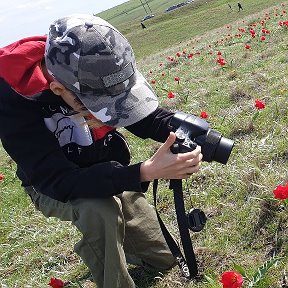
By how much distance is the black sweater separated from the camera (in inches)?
91.4

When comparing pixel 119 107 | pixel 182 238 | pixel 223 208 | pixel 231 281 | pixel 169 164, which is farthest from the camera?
pixel 223 208

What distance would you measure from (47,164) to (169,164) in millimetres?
661

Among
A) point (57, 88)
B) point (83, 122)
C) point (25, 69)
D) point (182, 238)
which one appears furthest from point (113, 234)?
point (25, 69)

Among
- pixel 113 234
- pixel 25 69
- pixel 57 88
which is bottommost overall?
pixel 113 234

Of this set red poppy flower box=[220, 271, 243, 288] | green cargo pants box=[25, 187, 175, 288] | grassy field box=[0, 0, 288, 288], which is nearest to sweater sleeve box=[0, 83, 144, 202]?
green cargo pants box=[25, 187, 175, 288]

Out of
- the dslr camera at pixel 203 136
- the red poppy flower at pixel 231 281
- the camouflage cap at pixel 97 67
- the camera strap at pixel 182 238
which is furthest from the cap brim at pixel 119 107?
the red poppy flower at pixel 231 281

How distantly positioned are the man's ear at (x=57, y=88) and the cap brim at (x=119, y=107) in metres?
0.10

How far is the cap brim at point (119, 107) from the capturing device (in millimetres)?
2258

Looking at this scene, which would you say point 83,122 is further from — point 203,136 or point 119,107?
point 203,136

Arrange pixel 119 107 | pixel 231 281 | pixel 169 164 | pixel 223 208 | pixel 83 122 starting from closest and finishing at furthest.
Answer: pixel 231 281, pixel 169 164, pixel 119 107, pixel 83 122, pixel 223 208

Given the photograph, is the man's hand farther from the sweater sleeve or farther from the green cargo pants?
the green cargo pants

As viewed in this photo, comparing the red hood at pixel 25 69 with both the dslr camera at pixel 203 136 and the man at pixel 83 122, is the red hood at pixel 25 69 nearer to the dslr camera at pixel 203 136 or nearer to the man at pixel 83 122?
the man at pixel 83 122

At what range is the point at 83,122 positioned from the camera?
2.62 m

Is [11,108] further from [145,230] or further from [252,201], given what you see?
[252,201]
